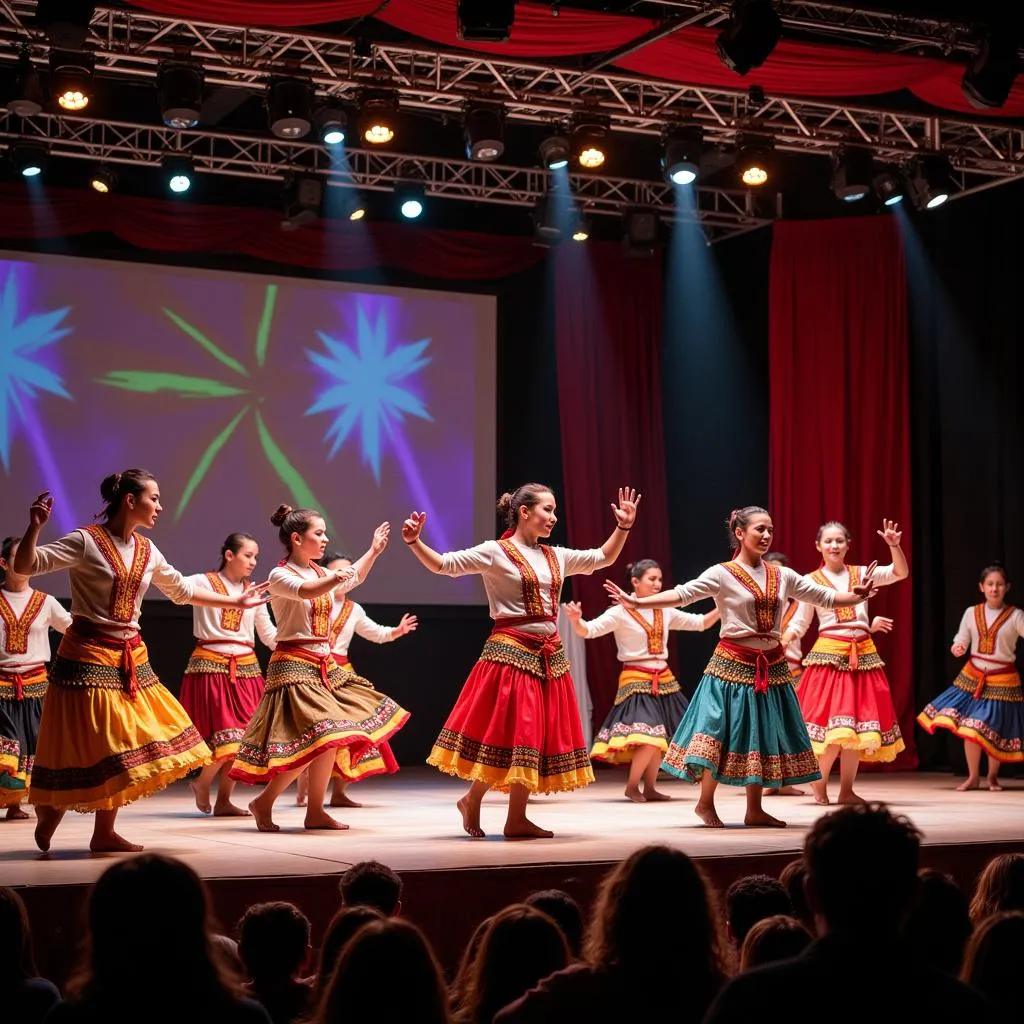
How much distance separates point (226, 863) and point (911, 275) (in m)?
7.01

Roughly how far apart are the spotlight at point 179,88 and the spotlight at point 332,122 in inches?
38.9

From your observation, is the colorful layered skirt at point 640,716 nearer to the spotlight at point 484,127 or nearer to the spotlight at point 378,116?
the spotlight at point 484,127

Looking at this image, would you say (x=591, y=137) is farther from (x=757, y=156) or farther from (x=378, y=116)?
(x=378, y=116)

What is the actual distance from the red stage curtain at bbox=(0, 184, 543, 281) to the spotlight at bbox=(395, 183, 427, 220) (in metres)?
0.86

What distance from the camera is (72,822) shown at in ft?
20.8

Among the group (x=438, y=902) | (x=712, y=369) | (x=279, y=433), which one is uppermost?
(x=712, y=369)

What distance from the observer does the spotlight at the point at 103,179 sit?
28.4ft

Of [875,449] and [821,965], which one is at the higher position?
[875,449]

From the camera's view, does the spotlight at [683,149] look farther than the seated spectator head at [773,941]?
Yes

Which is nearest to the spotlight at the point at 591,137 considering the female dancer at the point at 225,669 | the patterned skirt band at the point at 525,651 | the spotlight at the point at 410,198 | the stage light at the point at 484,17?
the spotlight at the point at 410,198

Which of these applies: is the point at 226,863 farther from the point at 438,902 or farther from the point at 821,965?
the point at 821,965

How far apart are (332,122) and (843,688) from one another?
4.01m

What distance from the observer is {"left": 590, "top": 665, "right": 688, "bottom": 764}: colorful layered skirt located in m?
7.86

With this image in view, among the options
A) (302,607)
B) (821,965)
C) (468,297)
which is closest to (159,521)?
(468,297)
